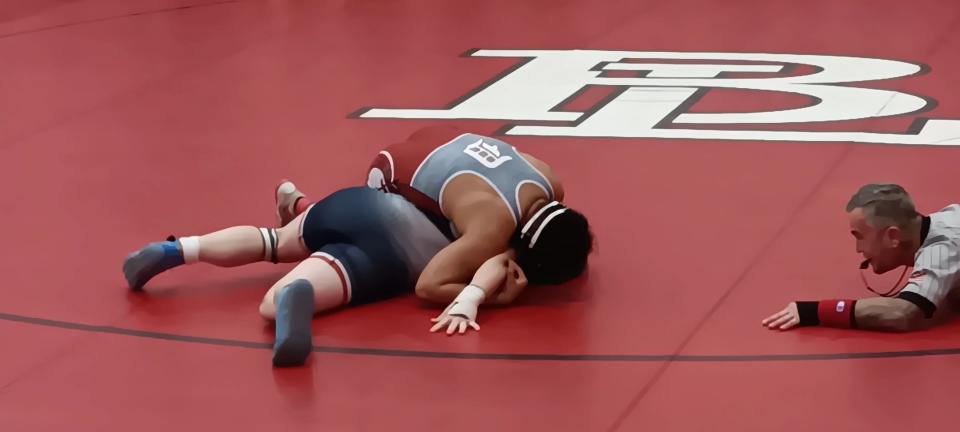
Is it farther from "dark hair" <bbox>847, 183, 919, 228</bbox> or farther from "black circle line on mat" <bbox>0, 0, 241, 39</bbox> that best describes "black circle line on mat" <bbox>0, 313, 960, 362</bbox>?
"black circle line on mat" <bbox>0, 0, 241, 39</bbox>

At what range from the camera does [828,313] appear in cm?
455

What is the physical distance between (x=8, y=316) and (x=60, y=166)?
1.86m

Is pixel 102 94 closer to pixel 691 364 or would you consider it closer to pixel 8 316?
pixel 8 316

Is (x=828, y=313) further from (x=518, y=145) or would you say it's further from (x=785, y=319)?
(x=518, y=145)

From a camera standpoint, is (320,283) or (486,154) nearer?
(320,283)

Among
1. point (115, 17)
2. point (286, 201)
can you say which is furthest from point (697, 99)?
point (115, 17)

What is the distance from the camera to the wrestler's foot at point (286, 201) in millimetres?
5512

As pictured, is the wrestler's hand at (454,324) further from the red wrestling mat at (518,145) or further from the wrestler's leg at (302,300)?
the wrestler's leg at (302,300)

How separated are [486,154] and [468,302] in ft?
1.97

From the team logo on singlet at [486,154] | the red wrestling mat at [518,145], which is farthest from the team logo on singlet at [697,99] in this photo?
the team logo on singlet at [486,154]

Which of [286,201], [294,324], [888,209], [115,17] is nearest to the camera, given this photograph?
[294,324]

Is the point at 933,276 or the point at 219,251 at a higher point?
the point at 933,276

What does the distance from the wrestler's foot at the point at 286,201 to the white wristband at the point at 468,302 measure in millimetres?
1058

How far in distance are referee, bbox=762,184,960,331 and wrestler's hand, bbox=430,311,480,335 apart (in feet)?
2.87
